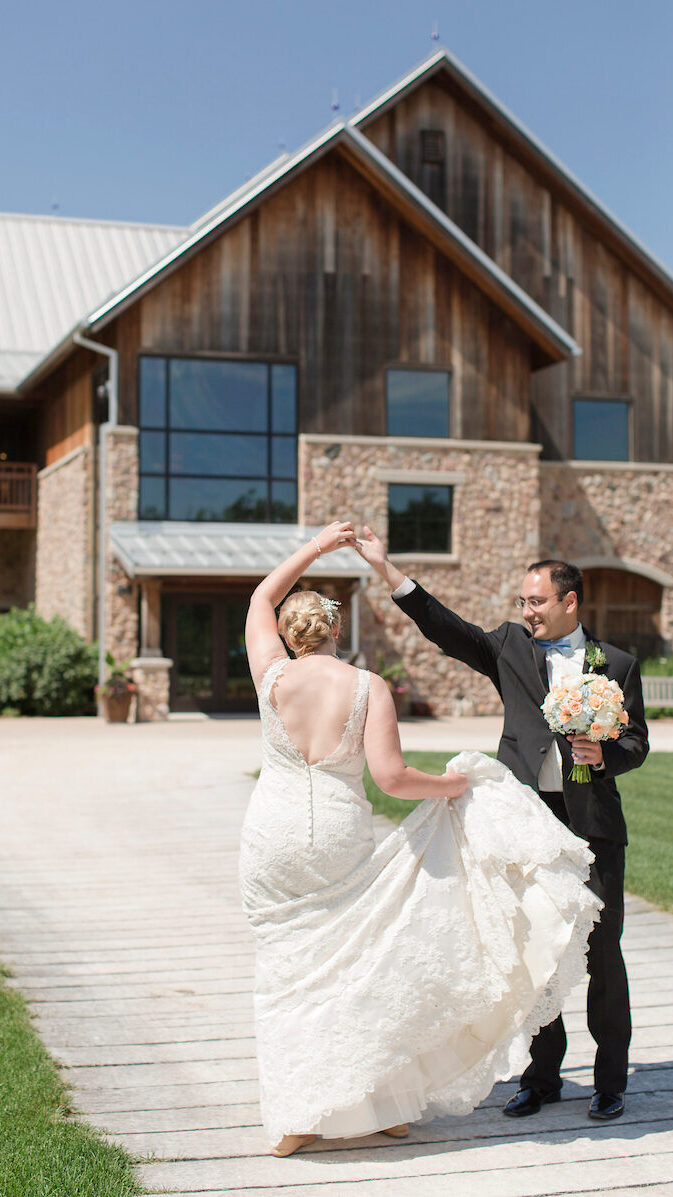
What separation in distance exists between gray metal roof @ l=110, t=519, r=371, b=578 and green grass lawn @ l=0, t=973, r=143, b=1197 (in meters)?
16.2

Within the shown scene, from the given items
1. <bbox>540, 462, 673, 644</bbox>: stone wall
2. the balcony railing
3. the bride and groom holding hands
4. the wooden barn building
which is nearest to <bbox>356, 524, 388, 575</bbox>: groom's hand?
the bride and groom holding hands

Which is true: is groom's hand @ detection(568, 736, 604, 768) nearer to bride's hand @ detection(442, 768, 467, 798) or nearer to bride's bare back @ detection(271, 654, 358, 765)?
bride's hand @ detection(442, 768, 467, 798)

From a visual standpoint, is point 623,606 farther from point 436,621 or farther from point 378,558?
point 378,558

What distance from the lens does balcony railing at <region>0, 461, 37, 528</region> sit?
2856 cm

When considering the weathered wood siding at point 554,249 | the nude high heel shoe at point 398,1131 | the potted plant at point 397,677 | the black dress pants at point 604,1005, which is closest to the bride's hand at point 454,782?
the black dress pants at point 604,1005

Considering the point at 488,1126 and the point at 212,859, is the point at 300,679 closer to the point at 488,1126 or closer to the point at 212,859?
the point at 488,1126

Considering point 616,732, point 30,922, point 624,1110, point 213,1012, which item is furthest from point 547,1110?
point 30,922

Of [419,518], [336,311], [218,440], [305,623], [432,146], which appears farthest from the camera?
[432,146]

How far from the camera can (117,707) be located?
21.1 m

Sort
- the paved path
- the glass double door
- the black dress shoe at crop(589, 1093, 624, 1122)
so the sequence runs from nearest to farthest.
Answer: the paved path
the black dress shoe at crop(589, 1093, 624, 1122)
the glass double door

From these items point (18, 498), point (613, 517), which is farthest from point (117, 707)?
point (613, 517)

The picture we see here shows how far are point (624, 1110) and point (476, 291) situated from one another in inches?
822

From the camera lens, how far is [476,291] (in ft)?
77.6

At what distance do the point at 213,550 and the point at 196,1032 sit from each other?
54.7 ft
